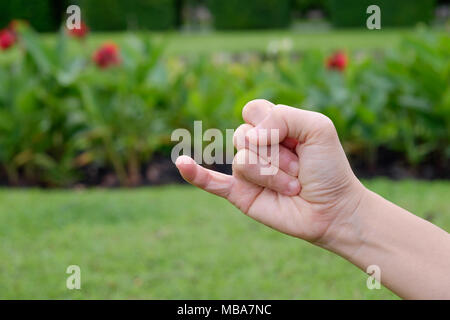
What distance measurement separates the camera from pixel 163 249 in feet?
9.40

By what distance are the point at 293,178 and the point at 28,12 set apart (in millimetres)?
13390

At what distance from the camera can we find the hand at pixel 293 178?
4.19 feet

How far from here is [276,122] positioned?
1.27 m

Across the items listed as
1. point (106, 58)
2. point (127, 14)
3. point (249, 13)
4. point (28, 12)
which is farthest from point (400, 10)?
point (106, 58)

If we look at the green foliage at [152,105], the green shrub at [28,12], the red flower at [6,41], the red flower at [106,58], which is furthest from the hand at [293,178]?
the green shrub at [28,12]

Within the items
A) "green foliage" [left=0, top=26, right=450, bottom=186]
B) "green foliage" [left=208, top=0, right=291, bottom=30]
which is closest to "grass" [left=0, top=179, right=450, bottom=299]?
"green foliage" [left=0, top=26, right=450, bottom=186]

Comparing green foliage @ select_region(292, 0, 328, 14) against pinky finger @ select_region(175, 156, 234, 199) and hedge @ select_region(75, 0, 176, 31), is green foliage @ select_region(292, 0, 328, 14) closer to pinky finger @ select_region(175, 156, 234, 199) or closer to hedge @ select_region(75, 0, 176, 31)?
hedge @ select_region(75, 0, 176, 31)

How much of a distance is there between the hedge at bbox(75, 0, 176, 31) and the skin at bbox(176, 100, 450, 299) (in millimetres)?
13291

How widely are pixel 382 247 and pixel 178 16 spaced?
1562cm

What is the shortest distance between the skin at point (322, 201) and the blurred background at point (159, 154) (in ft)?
4.01

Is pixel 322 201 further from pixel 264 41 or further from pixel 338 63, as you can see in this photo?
pixel 264 41

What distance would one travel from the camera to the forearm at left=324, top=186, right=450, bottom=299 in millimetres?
1267
